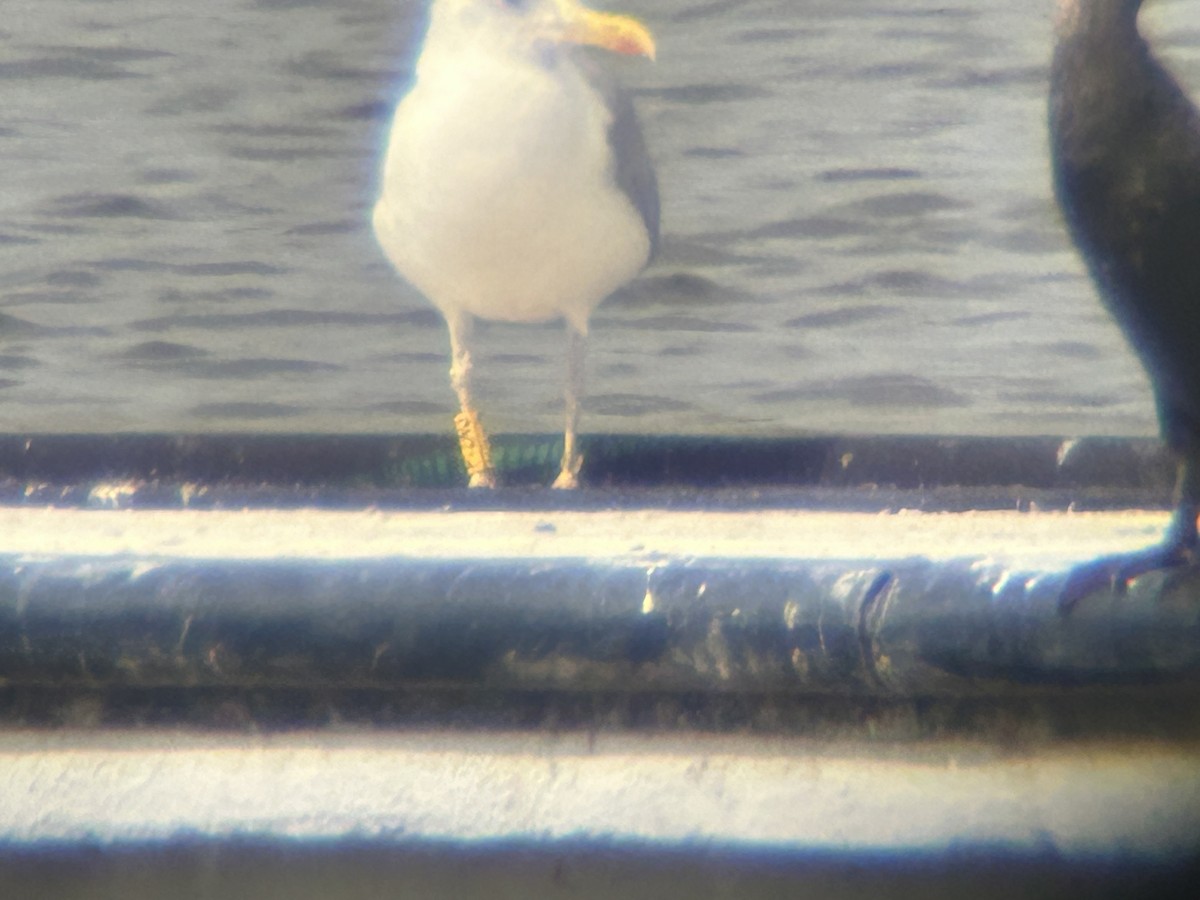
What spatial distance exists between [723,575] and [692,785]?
0.50 feet

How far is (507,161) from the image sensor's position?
292 cm

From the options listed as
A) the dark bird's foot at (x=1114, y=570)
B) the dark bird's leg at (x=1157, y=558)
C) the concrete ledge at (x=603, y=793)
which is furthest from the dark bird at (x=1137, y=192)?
the concrete ledge at (x=603, y=793)

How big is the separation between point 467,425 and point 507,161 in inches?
17.1

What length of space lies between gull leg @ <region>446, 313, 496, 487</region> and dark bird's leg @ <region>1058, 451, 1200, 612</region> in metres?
1.18

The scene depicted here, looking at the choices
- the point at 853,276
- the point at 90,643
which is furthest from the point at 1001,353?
the point at 90,643

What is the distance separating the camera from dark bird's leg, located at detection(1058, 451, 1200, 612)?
1.24 m

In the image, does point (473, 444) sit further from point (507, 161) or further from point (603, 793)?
point (603, 793)

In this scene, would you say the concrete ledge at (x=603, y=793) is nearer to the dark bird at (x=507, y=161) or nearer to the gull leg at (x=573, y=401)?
the gull leg at (x=573, y=401)

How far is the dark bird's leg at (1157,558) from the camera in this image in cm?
124

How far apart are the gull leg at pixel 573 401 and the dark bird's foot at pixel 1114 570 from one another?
123 centimetres

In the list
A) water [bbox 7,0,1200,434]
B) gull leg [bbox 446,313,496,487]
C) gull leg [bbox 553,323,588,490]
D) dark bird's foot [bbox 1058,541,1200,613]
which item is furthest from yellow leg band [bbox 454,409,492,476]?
water [bbox 7,0,1200,434]

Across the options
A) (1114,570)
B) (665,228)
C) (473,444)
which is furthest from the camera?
(665,228)

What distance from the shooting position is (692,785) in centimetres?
129

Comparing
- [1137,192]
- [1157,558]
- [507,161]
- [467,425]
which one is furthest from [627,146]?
[1157,558]
